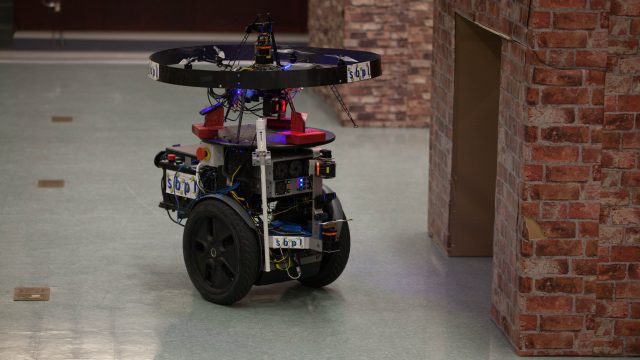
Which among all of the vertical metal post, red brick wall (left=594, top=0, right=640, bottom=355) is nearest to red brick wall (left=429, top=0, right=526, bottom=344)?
red brick wall (left=594, top=0, right=640, bottom=355)

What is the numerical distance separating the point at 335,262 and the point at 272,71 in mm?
1477

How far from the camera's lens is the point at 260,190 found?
7.11 metres

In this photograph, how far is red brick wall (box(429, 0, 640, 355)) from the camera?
6148 mm

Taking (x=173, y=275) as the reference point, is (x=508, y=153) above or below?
above

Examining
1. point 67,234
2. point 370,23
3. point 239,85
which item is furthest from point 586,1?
point 370,23

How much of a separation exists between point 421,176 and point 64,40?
31.3 ft

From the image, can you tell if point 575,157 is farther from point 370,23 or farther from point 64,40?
point 64,40

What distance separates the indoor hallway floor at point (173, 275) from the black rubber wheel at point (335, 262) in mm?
116

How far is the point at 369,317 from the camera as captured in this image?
7.14 m

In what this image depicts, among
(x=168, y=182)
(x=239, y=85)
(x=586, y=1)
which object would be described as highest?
(x=586, y=1)

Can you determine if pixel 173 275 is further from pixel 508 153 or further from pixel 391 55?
pixel 391 55

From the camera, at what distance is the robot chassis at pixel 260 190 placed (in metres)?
6.95

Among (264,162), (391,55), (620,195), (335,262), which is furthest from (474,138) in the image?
(391,55)

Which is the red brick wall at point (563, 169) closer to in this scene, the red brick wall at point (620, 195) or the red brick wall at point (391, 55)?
the red brick wall at point (620, 195)
